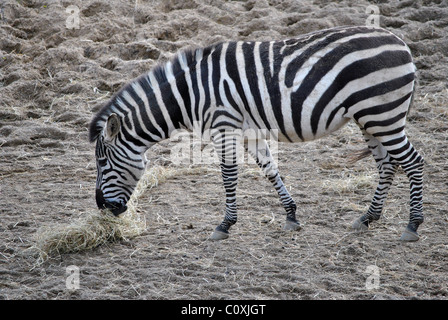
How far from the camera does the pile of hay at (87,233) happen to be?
214 inches

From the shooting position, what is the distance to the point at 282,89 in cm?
525

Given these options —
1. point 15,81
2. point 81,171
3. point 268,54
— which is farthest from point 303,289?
point 15,81

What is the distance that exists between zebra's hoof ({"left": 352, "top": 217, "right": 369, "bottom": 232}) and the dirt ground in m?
0.12

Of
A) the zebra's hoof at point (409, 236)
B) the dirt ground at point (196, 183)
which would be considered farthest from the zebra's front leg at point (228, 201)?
the zebra's hoof at point (409, 236)

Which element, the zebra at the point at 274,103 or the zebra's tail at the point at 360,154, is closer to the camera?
the zebra at the point at 274,103

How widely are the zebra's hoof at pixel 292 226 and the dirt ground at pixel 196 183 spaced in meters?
0.08

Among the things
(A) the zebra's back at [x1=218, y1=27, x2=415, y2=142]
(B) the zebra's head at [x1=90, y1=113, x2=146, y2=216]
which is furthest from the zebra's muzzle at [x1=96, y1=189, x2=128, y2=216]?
(A) the zebra's back at [x1=218, y1=27, x2=415, y2=142]

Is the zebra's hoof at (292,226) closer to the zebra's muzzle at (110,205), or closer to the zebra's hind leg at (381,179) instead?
the zebra's hind leg at (381,179)

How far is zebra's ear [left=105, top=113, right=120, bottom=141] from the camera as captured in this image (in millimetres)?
5480

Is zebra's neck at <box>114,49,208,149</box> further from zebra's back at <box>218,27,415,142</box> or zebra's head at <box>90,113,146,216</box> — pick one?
zebra's back at <box>218,27,415,142</box>

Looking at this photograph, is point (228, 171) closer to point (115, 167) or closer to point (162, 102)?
point (162, 102)

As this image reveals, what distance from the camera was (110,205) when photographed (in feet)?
19.1
